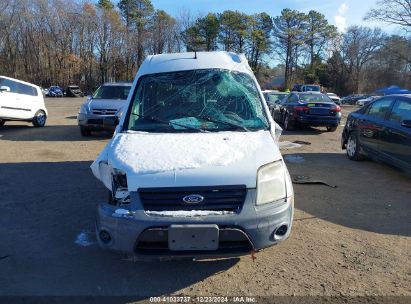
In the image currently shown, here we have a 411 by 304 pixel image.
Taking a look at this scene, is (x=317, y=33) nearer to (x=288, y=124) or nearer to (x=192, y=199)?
(x=288, y=124)

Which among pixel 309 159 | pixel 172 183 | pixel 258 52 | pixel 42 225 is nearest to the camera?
pixel 172 183

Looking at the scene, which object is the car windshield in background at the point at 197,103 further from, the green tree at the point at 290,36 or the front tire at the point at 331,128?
the green tree at the point at 290,36

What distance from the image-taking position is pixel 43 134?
536 inches

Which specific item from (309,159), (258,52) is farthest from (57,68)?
(309,159)

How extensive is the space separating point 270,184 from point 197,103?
5.85 ft

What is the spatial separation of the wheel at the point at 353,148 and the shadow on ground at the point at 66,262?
5.80m

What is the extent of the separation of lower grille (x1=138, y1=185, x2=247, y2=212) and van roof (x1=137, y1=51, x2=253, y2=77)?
238 centimetres

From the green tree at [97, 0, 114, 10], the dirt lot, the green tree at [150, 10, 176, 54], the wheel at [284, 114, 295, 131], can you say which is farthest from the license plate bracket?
the green tree at [97, 0, 114, 10]

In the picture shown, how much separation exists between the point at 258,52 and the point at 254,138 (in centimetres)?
8041

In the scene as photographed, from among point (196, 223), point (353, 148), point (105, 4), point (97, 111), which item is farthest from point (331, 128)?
point (105, 4)

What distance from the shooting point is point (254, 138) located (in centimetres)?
431

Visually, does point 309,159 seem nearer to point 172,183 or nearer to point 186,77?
point 186,77

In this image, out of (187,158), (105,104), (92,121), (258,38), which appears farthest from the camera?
(258,38)

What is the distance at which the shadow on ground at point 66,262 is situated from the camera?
144 inches
